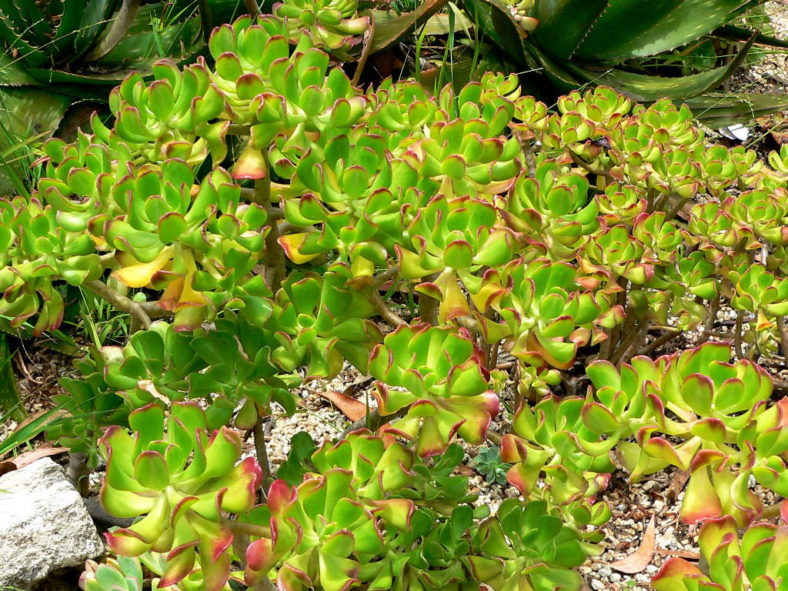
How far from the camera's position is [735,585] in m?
0.58

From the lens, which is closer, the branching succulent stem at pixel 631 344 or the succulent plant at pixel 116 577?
the succulent plant at pixel 116 577

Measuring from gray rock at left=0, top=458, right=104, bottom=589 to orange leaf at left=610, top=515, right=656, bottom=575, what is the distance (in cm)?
83

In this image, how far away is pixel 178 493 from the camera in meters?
0.65

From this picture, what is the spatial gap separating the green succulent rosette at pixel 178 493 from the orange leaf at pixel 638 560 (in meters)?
0.85

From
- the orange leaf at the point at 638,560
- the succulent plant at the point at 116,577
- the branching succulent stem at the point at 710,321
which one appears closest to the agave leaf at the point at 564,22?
the branching succulent stem at the point at 710,321

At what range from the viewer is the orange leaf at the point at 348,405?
154 cm

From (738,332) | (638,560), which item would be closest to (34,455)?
(638,560)

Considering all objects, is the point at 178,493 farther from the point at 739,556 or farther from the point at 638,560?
the point at 638,560

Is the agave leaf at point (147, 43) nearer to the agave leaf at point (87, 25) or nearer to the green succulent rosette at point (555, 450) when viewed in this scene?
the agave leaf at point (87, 25)

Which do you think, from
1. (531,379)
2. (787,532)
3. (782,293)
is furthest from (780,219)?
(787,532)

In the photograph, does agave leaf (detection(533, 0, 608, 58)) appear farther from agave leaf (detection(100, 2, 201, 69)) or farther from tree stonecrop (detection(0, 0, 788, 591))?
tree stonecrop (detection(0, 0, 788, 591))

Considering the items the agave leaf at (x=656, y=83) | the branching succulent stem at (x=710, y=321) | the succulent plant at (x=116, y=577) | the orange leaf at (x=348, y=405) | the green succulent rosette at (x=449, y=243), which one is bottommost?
the orange leaf at (x=348, y=405)

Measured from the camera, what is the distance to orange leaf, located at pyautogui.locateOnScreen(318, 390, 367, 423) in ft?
5.04

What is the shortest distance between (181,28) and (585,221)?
1.29 m
